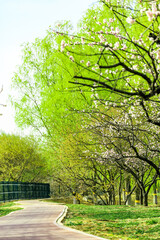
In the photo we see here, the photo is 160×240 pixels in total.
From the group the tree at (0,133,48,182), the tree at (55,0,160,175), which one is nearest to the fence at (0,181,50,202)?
the tree at (0,133,48,182)

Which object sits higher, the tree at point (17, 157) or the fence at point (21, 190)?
the tree at point (17, 157)

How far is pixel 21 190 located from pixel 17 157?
6532mm

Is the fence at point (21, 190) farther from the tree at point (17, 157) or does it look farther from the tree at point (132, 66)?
the tree at point (132, 66)

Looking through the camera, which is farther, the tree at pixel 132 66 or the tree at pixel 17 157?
the tree at pixel 17 157

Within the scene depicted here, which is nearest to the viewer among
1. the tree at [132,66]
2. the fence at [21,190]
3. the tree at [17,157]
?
the tree at [132,66]

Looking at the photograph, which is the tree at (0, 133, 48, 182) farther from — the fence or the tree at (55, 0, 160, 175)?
the tree at (55, 0, 160, 175)

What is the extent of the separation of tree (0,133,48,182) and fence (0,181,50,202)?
2.27 m

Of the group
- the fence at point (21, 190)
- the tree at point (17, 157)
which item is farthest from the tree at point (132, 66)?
the tree at point (17, 157)

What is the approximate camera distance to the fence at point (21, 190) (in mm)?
27875

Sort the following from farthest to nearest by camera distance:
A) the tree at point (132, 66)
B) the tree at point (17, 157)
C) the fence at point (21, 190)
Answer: the tree at point (17, 157), the fence at point (21, 190), the tree at point (132, 66)

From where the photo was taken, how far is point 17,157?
37.9 m

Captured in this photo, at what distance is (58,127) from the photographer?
939 inches

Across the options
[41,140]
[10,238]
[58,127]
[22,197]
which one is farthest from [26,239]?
[22,197]

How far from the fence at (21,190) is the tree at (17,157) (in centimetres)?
227
